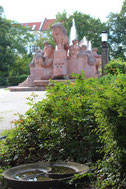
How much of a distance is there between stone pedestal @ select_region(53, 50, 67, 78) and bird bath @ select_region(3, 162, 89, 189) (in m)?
15.5

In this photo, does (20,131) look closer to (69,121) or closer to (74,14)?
(69,121)

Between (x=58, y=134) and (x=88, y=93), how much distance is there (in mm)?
726

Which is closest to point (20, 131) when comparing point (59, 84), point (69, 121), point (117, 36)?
point (69, 121)

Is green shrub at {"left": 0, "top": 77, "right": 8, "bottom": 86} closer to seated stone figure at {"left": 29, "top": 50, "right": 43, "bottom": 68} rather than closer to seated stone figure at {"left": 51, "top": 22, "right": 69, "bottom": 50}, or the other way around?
seated stone figure at {"left": 29, "top": 50, "right": 43, "bottom": 68}

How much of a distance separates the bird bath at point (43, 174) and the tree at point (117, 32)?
1952 inches

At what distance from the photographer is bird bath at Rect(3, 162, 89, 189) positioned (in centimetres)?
257

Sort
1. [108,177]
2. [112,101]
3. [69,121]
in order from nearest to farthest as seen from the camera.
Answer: [112,101], [108,177], [69,121]

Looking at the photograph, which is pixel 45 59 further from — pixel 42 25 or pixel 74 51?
pixel 42 25

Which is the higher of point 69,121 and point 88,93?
point 88,93

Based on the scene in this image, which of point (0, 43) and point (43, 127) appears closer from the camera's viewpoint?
point (43, 127)

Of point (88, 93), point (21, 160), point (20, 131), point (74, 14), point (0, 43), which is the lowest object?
point (21, 160)

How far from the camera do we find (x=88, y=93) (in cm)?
374

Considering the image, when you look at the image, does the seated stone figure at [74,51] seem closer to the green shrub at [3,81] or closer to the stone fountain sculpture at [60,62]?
the stone fountain sculpture at [60,62]

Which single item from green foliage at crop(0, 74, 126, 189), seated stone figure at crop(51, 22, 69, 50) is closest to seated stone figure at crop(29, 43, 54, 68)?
seated stone figure at crop(51, 22, 69, 50)
